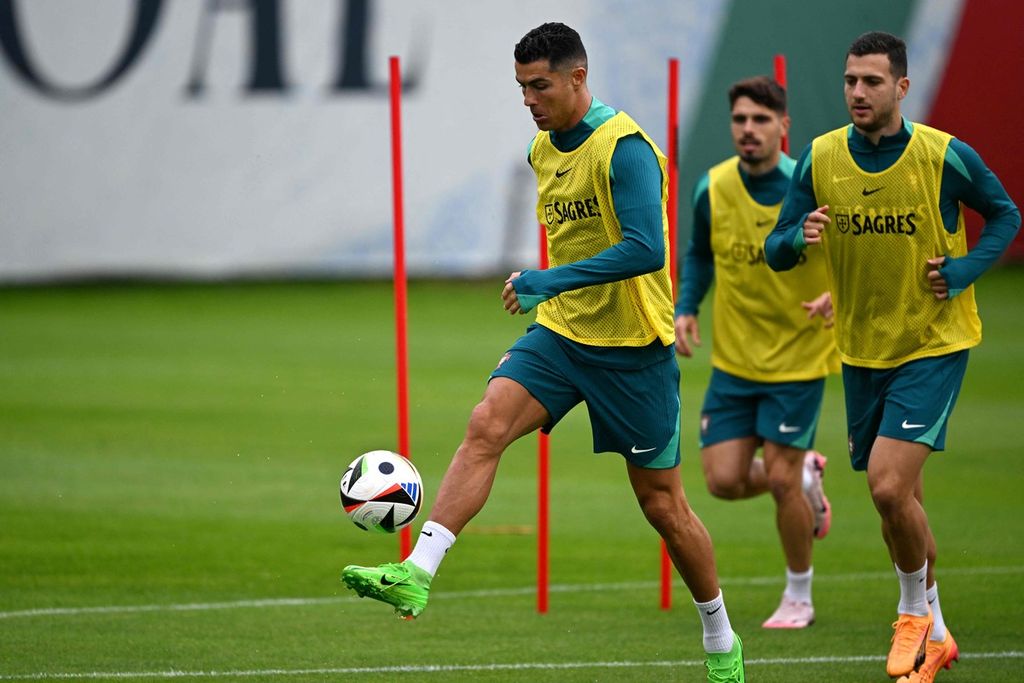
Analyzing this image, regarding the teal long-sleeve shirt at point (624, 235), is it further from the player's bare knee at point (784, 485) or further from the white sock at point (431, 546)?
the player's bare knee at point (784, 485)

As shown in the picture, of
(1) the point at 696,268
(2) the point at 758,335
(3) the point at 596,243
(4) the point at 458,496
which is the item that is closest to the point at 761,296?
(2) the point at 758,335

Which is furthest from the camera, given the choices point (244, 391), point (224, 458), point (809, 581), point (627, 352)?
point (244, 391)

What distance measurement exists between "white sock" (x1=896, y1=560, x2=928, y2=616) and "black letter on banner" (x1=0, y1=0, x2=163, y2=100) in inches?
829

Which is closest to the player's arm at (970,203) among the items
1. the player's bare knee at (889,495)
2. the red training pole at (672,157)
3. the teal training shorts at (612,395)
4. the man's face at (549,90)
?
the player's bare knee at (889,495)

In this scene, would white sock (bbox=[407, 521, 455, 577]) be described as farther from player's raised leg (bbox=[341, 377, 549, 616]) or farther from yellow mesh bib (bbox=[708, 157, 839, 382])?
yellow mesh bib (bbox=[708, 157, 839, 382])

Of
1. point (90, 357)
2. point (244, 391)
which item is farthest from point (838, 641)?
point (90, 357)

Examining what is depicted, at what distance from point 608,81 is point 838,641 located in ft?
58.9

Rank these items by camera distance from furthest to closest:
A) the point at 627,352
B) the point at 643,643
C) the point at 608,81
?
1. the point at 608,81
2. the point at 643,643
3. the point at 627,352

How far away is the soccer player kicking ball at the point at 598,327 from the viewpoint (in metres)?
6.27

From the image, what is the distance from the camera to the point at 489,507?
468 inches

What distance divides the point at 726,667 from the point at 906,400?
4.65 ft

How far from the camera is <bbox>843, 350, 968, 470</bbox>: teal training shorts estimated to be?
6.86 m

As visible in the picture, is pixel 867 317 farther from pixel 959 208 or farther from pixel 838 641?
pixel 838 641

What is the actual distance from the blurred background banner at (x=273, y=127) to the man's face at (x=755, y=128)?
54.8 feet
